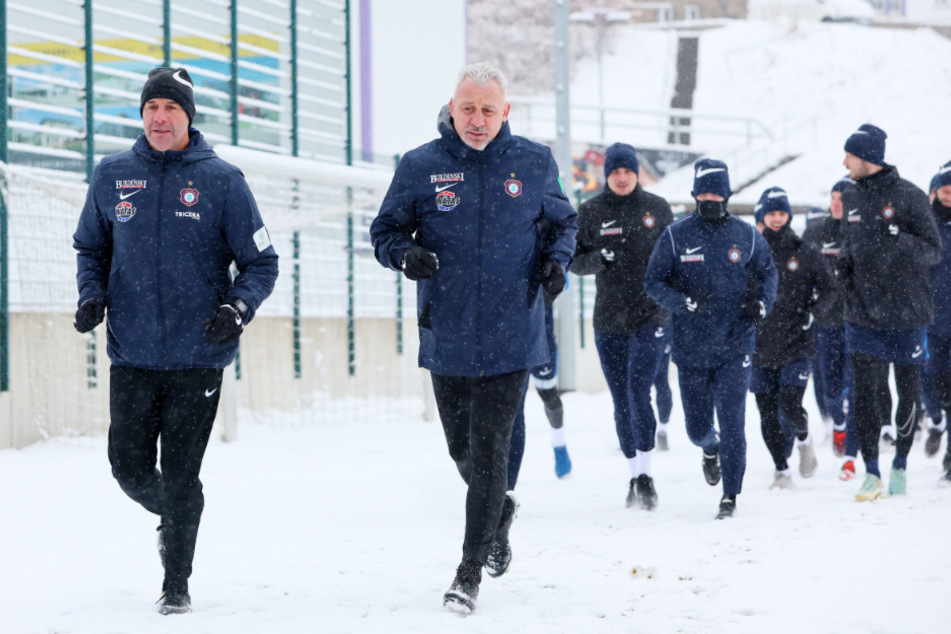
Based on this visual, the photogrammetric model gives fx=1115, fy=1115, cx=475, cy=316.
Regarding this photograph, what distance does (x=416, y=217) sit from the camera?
15.0ft

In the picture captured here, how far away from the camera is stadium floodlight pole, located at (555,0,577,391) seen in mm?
13703

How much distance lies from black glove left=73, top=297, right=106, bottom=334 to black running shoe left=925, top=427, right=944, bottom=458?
6.95m

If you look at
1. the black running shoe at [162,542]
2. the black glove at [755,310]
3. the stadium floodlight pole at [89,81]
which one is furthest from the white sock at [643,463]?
the stadium floodlight pole at [89,81]

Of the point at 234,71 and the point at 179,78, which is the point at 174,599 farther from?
the point at 234,71

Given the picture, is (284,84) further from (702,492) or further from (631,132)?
(631,132)

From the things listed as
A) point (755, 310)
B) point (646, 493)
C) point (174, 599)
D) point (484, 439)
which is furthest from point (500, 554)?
point (755, 310)

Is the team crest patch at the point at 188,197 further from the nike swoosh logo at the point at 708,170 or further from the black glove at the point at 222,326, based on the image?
the nike swoosh logo at the point at 708,170

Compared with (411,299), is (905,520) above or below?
below

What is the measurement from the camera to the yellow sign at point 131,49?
34.2ft

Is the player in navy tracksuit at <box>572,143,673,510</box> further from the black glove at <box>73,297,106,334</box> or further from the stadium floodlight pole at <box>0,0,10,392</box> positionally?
the stadium floodlight pole at <box>0,0,10,392</box>

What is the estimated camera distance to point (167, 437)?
4.31 metres

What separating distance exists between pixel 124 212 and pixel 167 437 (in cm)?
88

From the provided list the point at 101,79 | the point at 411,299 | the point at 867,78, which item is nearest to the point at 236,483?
the point at 101,79

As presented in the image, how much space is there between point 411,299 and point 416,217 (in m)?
10.0
